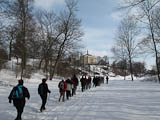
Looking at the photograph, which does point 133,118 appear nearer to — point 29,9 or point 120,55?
point 29,9

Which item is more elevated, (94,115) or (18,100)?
(18,100)

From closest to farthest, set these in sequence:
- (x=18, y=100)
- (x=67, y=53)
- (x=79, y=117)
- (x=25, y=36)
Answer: (x=18, y=100) → (x=79, y=117) → (x=25, y=36) → (x=67, y=53)

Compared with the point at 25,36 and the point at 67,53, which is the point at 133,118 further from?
the point at 67,53

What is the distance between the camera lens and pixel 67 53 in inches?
1340

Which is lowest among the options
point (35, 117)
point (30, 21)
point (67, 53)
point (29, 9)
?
point (35, 117)

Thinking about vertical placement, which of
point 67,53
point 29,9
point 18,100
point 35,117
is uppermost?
point 29,9

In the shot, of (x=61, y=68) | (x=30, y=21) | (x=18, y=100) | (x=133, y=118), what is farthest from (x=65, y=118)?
(x=61, y=68)

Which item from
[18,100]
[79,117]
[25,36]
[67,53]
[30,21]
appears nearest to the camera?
[18,100]

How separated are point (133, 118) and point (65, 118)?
263 cm

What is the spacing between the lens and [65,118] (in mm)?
6938

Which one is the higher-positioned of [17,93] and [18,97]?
[17,93]

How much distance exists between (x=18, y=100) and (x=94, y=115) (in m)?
3.12

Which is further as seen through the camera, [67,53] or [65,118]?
[67,53]

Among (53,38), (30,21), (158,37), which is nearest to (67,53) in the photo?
(53,38)
